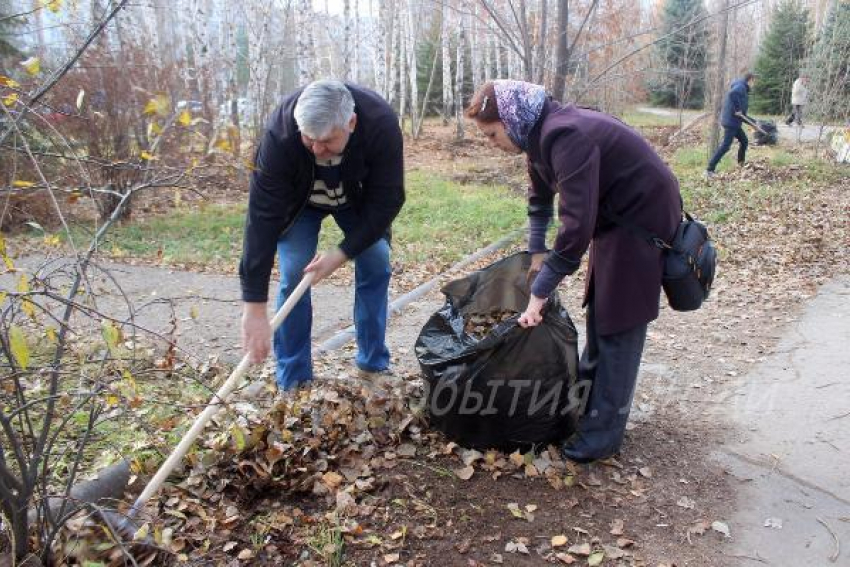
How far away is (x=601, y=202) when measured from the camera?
8.50ft

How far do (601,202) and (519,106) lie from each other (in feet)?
1.59

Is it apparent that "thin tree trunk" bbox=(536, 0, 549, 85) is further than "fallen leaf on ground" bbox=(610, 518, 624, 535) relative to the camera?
Yes

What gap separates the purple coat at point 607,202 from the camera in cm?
242

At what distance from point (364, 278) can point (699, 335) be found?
2.58 m

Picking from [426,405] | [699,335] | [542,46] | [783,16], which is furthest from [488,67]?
[426,405]

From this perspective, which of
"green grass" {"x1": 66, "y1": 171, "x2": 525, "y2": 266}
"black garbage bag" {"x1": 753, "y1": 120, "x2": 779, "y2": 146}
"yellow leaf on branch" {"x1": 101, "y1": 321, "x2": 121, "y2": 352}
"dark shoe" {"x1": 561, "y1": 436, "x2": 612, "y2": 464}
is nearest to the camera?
"yellow leaf on branch" {"x1": 101, "y1": 321, "x2": 121, "y2": 352}

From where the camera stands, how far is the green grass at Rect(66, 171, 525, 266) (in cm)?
718

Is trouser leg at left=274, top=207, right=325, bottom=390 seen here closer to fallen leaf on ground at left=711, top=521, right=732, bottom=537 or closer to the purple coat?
the purple coat

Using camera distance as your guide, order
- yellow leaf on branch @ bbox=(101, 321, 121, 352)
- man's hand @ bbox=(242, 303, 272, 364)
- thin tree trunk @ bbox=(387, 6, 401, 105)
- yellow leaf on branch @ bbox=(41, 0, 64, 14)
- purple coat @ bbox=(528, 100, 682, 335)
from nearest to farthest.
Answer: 1. yellow leaf on branch @ bbox=(101, 321, 121, 352)
2. yellow leaf on branch @ bbox=(41, 0, 64, 14)
3. purple coat @ bbox=(528, 100, 682, 335)
4. man's hand @ bbox=(242, 303, 272, 364)
5. thin tree trunk @ bbox=(387, 6, 401, 105)

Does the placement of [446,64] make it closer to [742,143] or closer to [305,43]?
[305,43]

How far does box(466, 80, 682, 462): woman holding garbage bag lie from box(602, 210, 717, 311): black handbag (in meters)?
0.04

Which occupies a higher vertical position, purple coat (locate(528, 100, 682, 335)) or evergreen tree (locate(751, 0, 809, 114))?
evergreen tree (locate(751, 0, 809, 114))

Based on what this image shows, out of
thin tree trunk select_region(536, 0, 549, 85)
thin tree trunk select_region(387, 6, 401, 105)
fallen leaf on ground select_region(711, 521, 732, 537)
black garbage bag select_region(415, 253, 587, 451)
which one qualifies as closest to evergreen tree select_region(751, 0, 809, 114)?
thin tree trunk select_region(387, 6, 401, 105)

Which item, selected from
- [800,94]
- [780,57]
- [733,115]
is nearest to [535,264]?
[733,115]
